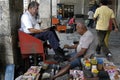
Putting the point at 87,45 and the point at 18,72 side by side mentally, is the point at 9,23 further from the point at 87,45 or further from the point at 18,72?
the point at 87,45

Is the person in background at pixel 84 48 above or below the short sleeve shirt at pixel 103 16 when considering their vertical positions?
below

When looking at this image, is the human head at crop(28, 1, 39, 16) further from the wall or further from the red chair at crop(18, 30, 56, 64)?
the red chair at crop(18, 30, 56, 64)

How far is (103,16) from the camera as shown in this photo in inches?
311

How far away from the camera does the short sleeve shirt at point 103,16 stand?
7.87 meters

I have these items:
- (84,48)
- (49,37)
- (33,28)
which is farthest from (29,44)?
(84,48)

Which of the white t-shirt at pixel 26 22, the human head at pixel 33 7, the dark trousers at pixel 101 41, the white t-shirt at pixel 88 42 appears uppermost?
the human head at pixel 33 7

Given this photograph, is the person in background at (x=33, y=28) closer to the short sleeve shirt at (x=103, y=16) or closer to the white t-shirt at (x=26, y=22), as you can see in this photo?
the white t-shirt at (x=26, y=22)

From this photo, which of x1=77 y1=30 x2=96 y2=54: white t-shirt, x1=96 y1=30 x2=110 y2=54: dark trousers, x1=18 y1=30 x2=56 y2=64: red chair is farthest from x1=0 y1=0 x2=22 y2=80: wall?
x1=96 y1=30 x2=110 y2=54: dark trousers

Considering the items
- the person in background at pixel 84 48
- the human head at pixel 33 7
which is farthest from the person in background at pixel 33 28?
the person in background at pixel 84 48

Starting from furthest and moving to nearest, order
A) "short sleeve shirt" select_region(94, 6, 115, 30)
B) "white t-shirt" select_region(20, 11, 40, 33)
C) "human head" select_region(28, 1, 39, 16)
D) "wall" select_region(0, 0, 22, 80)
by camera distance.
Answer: "short sleeve shirt" select_region(94, 6, 115, 30) < "human head" select_region(28, 1, 39, 16) < "white t-shirt" select_region(20, 11, 40, 33) < "wall" select_region(0, 0, 22, 80)

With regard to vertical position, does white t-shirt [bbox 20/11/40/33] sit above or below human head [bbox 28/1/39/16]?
below

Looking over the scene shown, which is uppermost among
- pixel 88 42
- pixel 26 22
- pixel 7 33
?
pixel 26 22

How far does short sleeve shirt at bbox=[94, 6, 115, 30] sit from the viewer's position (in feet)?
25.8

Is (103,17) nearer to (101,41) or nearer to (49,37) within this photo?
(101,41)
